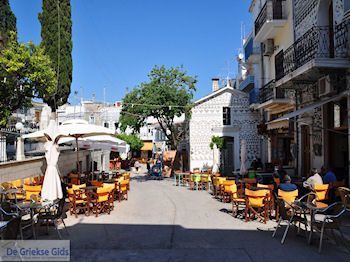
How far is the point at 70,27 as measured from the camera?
71.1 ft

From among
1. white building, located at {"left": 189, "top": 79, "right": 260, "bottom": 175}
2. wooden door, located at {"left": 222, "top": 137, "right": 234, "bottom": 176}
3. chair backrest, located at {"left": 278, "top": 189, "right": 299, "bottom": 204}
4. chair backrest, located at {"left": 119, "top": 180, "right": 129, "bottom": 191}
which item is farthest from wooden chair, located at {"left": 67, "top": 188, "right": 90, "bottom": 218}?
wooden door, located at {"left": 222, "top": 137, "right": 234, "bottom": 176}

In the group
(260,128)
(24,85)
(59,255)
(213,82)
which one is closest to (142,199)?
(24,85)

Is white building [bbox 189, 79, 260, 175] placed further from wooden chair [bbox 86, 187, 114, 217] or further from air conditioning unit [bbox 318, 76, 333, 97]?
wooden chair [bbox 86, 187, 114, 217]

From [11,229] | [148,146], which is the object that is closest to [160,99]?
[11,229]

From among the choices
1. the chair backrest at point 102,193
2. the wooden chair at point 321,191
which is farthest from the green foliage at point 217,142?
the chair backrest at point 102,193

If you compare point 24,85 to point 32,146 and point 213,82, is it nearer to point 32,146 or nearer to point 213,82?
point 32,146

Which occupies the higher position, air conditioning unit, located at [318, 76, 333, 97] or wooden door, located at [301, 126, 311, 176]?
air conditioning unit, located at [318, 76, 333, 97]

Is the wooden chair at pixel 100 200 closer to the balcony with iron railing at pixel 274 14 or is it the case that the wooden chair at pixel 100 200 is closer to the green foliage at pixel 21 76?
the green foliage at pixel 21 76

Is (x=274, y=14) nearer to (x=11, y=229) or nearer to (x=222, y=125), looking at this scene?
(x=222, y=125)

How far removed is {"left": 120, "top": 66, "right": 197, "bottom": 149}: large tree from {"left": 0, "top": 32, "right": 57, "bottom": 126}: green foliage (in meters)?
9.86

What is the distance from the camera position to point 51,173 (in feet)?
33.6

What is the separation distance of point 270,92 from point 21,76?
12621 millimetres

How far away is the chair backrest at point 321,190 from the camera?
10810 mm

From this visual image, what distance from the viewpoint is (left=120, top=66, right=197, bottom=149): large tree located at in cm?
2583
